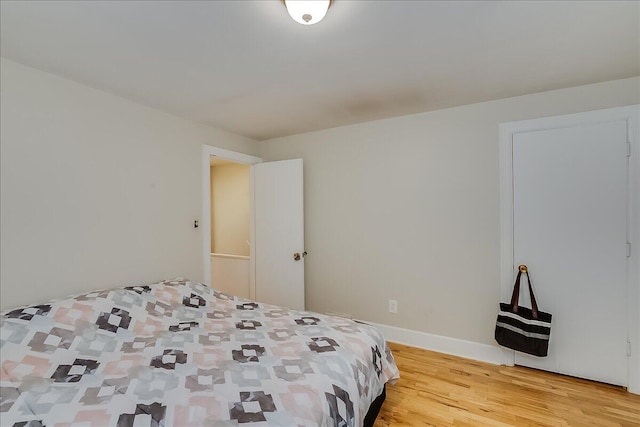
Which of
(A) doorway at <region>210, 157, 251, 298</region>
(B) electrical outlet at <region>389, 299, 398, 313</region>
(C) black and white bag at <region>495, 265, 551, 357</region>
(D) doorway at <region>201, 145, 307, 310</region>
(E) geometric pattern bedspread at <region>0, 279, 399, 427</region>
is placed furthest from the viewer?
(A) doorway at <region>210, 157, 251, 298</region>

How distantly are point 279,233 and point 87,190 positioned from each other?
1814 mm

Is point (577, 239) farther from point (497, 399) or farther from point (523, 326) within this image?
point (497, 399)

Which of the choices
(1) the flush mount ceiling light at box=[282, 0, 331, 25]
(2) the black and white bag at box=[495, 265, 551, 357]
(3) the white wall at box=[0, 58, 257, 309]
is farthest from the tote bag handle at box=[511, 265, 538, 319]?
(3) the white wall at box=[0, 58, 257, 309]

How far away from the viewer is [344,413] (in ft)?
4.32

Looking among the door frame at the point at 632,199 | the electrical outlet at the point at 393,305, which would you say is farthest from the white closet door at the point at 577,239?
the electrical outlet at the point at 393,305

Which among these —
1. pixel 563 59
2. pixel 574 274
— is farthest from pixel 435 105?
pixel 574 274

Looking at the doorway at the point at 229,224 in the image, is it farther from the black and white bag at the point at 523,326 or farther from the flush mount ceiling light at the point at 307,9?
the black and white bag at the point at 523,326

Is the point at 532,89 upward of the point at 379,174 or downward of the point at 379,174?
upward

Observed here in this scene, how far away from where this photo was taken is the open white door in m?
3.29

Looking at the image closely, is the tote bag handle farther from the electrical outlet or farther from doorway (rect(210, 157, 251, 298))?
doorway (rect(210, 157, 251, 298))

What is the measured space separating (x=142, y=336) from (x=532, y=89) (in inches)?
131

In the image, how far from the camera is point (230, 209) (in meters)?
4.50

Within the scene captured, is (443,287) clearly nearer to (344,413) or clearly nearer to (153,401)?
(344,413)

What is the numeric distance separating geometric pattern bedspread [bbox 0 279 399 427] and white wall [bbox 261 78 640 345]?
3.52 ft
